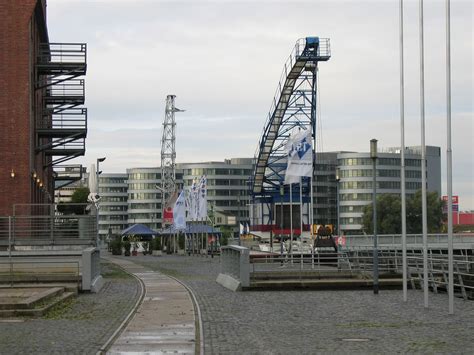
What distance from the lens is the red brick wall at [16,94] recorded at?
42750 mm

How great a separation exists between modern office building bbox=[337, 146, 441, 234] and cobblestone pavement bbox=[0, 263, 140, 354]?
137 meters

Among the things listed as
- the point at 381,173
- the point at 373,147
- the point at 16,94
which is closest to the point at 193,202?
the point at 16,94

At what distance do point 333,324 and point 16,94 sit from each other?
30.0 meters

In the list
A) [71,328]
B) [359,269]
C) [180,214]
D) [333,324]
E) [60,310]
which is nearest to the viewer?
[71,328]

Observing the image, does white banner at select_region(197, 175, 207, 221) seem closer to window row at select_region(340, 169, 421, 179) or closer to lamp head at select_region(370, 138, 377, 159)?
lamp head at select_region(370, 138, 377, 159)

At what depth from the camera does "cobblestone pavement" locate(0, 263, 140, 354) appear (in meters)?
13.6

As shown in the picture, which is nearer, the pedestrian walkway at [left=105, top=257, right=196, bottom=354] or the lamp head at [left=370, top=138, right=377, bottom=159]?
the pedestrian walkway at [left=105, top=257, right=196, bottom=354]

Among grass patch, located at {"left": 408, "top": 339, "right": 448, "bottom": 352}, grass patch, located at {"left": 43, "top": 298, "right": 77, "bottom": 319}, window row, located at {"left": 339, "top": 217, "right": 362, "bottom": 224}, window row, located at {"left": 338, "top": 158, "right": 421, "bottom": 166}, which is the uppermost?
window row, located at {"left": 338, "top": 158, "right": 421, "bottom": 166}

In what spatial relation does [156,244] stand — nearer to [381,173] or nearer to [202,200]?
[202,200]

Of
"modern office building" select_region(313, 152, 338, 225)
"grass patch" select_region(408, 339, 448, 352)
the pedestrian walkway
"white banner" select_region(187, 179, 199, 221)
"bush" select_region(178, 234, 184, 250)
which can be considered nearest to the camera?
"grass patch" select_region(408, 339, 448, 352)

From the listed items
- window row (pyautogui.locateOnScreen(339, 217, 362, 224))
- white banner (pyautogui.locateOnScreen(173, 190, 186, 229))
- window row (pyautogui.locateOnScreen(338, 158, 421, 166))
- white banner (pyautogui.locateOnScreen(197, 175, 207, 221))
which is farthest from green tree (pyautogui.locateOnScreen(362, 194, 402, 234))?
white banner (pyautogui.locateOnScreen(197, 175, 207, 221))

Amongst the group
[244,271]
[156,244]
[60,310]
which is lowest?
[156,244]

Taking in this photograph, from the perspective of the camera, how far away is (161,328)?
16141 millimetres

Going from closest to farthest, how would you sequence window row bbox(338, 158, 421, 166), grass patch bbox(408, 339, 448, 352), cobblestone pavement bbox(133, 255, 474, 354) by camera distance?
grass patch bbox(408, 339, 448, 352) → cobblestone pavement bbox(133, 255, 474, 354) → window row bbox(338, 158, 421, 166)
